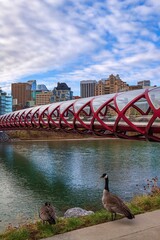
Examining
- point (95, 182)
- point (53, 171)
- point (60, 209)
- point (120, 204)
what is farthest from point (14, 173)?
point (120, 204)

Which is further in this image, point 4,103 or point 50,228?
point 4,103

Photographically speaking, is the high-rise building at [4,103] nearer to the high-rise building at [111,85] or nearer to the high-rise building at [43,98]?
the high-rise building at [43,98]

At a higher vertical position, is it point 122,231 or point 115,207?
point 115,207

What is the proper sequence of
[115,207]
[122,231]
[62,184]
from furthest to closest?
1. [62,184]
2. [115,207]
3. [122,231]

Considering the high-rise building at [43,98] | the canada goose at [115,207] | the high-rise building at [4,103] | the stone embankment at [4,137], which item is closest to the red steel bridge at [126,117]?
the canada goose at [115,207]

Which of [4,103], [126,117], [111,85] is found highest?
[111,85]

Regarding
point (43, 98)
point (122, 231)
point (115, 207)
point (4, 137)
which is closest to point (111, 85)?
point (43, 98)

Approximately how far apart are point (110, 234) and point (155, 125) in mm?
8560

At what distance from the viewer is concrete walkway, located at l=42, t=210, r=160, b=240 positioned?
5.30m

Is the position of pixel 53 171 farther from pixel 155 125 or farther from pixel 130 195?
pixel 155 125

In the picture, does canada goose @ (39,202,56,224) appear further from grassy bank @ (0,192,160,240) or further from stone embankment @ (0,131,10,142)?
stone embankment @ (0,131,10,142)

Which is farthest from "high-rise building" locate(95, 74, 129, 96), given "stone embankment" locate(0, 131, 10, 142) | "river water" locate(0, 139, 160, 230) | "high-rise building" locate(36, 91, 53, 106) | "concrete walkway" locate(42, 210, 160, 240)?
"concrete walkway" locate(42, 210, 160, 240)

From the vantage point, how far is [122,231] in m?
5.54

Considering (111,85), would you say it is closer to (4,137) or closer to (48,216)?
(4,137)
